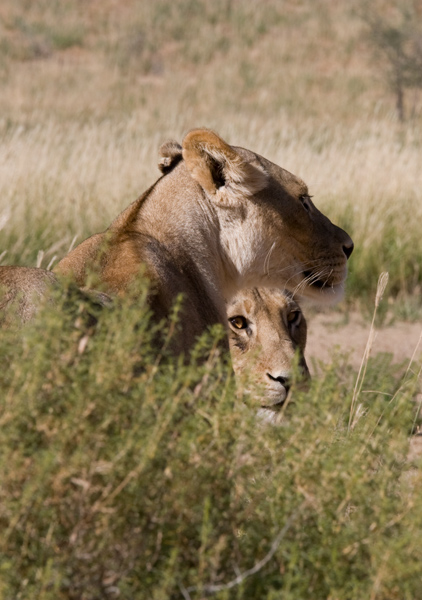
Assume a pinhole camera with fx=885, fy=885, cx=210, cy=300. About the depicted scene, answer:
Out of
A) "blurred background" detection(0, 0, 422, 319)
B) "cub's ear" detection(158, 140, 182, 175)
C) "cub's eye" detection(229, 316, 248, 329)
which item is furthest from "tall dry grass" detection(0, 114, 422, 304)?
"cub's ear" detection(158, 140, 182, 175)

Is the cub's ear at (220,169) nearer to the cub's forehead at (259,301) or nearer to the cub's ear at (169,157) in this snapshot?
the cub's ear at (169,157)

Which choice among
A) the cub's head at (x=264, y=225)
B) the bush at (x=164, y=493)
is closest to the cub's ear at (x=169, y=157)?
the cub's head at (x=264, y=225)

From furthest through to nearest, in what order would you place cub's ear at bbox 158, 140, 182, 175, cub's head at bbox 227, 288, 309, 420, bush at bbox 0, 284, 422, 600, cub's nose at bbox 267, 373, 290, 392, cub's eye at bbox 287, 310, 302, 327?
cub's eye at bbox 287, 310, 302, 327, cub's head at bbox 227, 288, 309, 420, cub's nose at bbox 267, 373, 290, 392, cub's ear at bbox 158, 140, 182, 175, bush at bbox 0, 284, 422, 600

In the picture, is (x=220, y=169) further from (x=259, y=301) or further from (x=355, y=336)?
(x=355, y=336)

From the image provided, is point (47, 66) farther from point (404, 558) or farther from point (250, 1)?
point (404, 558)

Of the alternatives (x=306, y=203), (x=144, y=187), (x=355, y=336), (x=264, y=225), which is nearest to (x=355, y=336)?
(x=355, y=336)

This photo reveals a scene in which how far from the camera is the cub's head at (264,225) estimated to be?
375cm

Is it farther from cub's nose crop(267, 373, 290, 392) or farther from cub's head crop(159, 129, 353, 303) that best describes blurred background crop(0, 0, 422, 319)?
cub's nose crop(267, 373, 290, 392)

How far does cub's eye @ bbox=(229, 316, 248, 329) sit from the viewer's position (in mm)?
4844

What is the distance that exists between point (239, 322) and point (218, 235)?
105cm

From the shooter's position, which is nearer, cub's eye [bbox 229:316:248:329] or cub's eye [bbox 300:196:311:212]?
cub's eye [bbox 300:196:311:212]

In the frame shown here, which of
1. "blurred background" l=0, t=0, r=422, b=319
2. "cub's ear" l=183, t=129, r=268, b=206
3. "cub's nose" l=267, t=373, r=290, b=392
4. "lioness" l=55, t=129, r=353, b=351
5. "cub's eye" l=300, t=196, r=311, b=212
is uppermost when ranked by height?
"cub's ear" l=183, t=129, r=268, b=206

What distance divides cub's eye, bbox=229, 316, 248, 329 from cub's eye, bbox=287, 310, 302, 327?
10.8 inches

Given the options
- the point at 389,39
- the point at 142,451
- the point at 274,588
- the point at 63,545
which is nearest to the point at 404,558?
the point at 274,588
